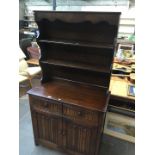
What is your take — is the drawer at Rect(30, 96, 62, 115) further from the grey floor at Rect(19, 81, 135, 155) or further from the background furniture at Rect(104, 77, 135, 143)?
the background furniture at Rect(104, 77, 135, 143)

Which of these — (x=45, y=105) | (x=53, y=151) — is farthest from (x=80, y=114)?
(x=53, y=151)

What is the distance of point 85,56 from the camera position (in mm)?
1684

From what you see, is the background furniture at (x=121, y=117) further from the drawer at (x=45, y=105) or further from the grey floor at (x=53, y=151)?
the drawer at (x=45, y=105)

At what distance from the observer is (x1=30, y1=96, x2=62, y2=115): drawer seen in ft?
4.92

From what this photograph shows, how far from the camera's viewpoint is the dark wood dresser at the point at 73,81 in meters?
1.42

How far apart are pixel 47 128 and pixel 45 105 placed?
31 cm

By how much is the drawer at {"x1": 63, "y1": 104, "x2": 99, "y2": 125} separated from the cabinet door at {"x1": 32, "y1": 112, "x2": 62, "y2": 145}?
135 millimetres

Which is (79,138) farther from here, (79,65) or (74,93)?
(79,65)

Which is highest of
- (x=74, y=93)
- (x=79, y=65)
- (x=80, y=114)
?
(x=79, y=65)

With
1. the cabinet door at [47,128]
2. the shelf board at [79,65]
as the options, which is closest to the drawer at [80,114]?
the cabinet door at [47,128]

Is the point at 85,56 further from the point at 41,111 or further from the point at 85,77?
the point at 41,111

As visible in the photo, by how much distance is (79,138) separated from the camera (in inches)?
61.1
